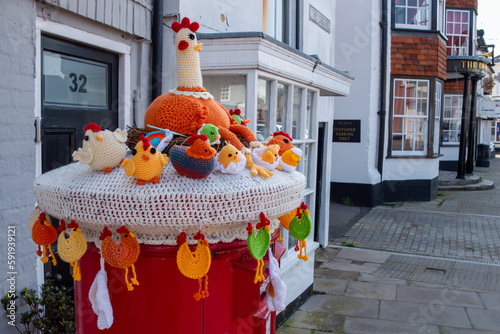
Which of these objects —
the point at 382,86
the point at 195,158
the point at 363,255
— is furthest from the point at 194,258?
the point at 382,86

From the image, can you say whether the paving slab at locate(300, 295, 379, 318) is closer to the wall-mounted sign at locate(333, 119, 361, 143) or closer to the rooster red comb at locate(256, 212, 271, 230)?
the rooster red comb at locate(256, 212, 271, 230)

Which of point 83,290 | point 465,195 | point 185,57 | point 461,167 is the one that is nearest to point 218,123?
point 185,57

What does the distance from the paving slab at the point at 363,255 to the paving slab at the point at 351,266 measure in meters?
0.19

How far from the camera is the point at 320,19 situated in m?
6.26

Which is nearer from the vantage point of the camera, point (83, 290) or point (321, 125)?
point (83, 290)

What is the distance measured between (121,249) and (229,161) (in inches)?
18.8

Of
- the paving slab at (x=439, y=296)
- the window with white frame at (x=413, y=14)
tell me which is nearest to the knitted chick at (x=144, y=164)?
the paving slab at (x=439, y=296)

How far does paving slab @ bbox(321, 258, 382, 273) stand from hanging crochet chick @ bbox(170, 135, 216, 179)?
534cm

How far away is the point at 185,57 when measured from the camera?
204 centimetres

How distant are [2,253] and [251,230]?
5.68ft

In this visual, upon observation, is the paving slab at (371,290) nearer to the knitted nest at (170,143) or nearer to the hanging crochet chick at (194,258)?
the knitted nest at (170,143)

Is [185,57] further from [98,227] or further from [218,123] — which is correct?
[98,227]

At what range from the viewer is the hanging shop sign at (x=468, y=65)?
1455 centimetres

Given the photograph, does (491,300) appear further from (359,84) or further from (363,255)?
(359,84)
